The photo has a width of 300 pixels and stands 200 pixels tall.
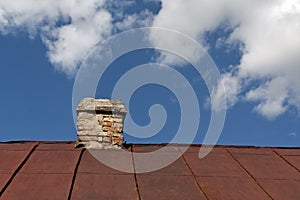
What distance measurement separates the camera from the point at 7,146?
215 inches

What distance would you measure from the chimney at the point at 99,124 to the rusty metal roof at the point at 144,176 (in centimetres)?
20

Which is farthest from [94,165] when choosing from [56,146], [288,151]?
[288,151]

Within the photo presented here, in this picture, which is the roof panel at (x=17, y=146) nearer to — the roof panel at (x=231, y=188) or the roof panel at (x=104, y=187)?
the roof panel at (x=104, y=187)

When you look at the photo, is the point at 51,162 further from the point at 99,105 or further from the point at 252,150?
the point at 252,150

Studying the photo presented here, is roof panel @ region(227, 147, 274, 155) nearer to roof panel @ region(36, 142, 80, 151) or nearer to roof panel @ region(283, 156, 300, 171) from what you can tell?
roof panel @ region(283, 156, 300, 171)

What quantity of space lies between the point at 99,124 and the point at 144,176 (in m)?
1.18

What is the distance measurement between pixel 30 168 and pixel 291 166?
307cm

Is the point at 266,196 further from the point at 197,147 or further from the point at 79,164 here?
the point at 79,164

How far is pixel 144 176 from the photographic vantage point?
4.68 meters

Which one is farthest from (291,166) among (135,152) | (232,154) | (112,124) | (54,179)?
(54,179)

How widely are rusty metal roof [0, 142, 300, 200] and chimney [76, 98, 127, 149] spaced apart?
0.20 metres

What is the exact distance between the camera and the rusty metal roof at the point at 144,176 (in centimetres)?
422

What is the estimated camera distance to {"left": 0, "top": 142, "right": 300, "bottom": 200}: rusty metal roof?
422 centimetres

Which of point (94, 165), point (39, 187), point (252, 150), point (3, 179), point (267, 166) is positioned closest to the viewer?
point (39, 187)
